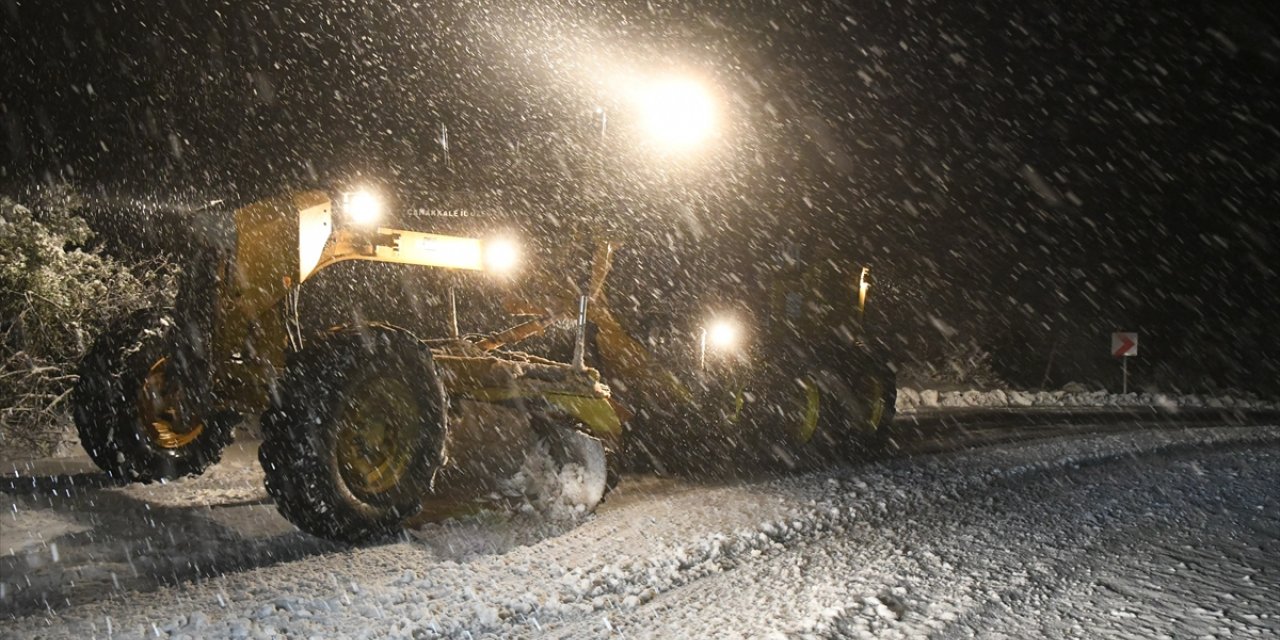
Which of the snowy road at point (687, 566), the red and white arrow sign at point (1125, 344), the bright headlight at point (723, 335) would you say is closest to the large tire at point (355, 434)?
the snowy road at point (687, 566)

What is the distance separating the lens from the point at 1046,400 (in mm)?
21109

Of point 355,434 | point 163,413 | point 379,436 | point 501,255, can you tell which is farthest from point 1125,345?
point 163,413

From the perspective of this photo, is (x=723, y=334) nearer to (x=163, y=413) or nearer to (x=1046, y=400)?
(x=163, y=413)

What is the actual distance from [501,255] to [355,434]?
236 cm

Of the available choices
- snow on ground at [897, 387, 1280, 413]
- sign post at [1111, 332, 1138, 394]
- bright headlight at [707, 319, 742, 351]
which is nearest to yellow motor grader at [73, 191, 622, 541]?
bright headlight at [707, 319, 742, 351]

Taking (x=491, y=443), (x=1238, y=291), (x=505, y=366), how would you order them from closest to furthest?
1. (x=505, y=366)
2. (x=491, y=443)
3. (x=1238, y=291)

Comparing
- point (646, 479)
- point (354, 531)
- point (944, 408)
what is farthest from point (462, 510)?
point (944, 408)

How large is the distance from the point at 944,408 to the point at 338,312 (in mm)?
12601

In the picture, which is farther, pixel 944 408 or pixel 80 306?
pixel 944 408

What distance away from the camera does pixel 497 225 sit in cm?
777

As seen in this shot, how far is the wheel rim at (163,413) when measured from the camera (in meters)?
7.32

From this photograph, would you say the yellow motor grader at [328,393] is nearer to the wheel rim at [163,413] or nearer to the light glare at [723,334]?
the wheel rim at [163,413]

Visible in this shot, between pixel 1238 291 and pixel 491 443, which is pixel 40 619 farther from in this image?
pixel 1238 291

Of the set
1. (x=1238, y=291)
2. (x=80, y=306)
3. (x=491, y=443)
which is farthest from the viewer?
(x=1238, y=291)
